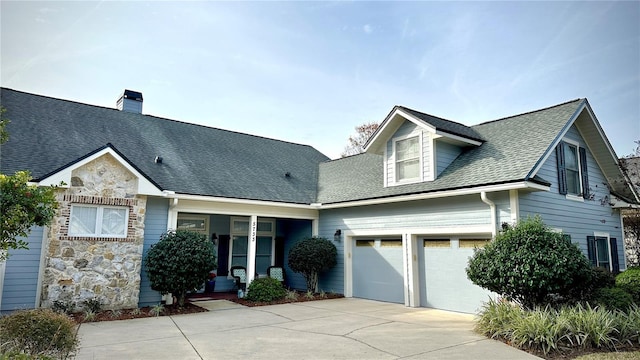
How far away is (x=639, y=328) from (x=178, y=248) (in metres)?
9.82

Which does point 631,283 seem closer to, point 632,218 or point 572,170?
point 572,170

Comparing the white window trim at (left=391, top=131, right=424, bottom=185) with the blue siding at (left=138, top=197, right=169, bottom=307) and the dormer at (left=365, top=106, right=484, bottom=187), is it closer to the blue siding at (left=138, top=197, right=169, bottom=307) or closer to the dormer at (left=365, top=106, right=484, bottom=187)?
the dormer at (left=365, top=106, right=484, bottom=187)

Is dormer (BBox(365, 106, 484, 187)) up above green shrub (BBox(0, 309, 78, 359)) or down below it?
above

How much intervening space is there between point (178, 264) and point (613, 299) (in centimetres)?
980

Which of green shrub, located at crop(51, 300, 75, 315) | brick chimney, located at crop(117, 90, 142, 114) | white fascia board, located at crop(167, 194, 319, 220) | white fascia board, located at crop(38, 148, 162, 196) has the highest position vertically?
brick chimney, located at crop(117, 90, 142, 114)

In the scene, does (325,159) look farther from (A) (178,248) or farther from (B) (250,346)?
(B) (250,346)

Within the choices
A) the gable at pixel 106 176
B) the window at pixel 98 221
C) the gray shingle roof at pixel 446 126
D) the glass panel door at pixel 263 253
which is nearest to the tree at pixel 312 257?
the glass panel door at pixel 263 253

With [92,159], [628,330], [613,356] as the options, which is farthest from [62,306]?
[628,330]

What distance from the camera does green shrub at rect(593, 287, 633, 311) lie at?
8047mm

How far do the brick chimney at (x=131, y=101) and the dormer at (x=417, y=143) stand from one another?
29.5 ft

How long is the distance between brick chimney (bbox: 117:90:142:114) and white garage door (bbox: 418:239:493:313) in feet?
37.8

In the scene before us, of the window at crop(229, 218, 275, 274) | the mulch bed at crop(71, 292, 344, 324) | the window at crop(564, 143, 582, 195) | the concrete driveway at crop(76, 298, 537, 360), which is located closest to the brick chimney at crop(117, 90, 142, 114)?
the window at crop(229, 218, 275, 274)

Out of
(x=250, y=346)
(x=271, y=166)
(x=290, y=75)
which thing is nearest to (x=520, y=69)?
(x=290, y=75)

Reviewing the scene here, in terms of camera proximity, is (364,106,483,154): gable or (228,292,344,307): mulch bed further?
(228,292,344,307): mulch bed
